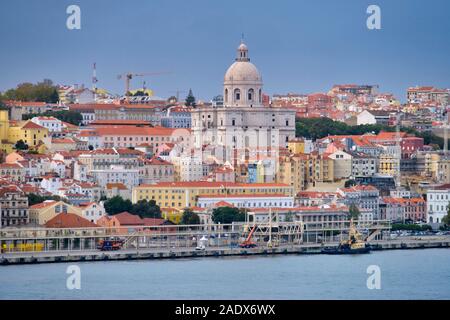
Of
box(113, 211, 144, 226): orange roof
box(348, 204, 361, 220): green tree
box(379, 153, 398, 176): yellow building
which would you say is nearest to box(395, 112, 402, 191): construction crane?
box(379, 153, 398, 176): yellow building

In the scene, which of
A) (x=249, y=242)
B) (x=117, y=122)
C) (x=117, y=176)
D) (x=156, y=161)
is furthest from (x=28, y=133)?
(x=249, y=242)

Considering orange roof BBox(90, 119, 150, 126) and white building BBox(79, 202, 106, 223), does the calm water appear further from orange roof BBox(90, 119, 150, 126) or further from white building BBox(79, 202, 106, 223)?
orange roof BBox(90, 119, 150, 126)

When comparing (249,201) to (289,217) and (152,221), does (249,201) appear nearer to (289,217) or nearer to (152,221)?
(289,217)

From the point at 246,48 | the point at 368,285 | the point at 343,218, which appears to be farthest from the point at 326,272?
the point at 246,48

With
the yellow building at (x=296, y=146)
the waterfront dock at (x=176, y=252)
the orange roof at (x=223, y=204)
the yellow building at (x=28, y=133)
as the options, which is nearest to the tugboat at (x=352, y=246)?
the waterfront dock at (x=176, y=252)

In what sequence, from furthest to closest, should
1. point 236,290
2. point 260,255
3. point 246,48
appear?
point 246,48
point 260,255
point 236,290

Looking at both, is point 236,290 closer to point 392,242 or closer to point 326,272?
point 326,272
